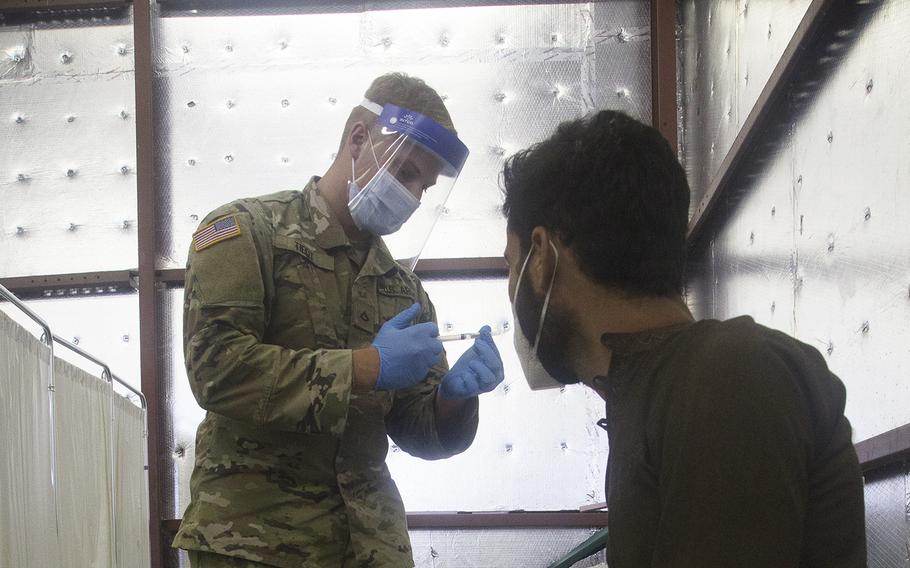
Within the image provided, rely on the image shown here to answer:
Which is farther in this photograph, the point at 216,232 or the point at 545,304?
the point at 216,232

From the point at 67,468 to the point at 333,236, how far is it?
1.57m

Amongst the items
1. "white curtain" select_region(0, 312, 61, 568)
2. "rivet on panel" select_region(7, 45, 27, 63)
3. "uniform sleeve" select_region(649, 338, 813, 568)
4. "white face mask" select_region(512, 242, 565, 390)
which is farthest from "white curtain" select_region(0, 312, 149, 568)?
"uniform sleeve" select_region(649, 338, 813, 568)

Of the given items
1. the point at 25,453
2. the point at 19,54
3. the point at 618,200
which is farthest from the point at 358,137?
the point at 19,54

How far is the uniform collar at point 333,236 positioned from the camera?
2.09m

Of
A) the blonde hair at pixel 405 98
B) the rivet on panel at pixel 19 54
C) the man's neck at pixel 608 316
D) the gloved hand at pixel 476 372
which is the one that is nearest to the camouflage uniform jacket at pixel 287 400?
the gloved hand at pixel 476 372

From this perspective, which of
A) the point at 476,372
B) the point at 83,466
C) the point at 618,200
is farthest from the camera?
the point at 83,466

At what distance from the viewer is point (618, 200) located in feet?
4.26

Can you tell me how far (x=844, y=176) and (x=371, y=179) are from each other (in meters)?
1.01

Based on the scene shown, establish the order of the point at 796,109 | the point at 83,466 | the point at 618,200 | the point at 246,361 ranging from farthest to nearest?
the point at 83,466 < the point at 796,109 < the point at 246,361 < the point at 618,200

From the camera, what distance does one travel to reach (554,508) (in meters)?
4.37

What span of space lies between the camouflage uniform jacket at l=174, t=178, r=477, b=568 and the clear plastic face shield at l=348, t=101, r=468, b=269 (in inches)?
3.4

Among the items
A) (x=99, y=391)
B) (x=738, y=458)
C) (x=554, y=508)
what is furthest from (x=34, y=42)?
(x=738, y=458)

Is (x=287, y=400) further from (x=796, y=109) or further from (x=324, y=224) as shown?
(x=796, y=109)

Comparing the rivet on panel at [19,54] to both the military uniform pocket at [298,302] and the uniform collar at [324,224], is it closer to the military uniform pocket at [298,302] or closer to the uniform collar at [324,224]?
the uniform collar at [324,224]
